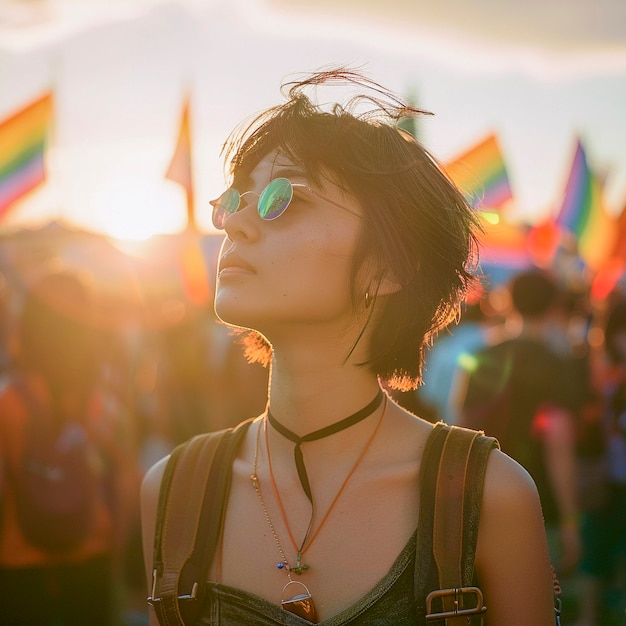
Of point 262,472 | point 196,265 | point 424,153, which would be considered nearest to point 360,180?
point 424,153

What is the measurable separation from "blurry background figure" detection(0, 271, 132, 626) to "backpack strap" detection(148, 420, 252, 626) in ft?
4.79

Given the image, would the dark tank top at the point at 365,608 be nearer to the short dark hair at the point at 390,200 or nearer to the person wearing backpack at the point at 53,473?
the short dark hair at the point at 390,200

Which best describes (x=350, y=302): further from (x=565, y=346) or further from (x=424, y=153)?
(x=565, y=346)

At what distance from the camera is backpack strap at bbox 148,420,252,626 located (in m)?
1.93

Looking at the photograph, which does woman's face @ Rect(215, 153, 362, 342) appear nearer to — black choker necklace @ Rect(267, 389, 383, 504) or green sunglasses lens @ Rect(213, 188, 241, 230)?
green sunglasses lens @ Rect(213, 188, 241, 230)

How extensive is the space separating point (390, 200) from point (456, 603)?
103 centimetres

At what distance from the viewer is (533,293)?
4.96 meters

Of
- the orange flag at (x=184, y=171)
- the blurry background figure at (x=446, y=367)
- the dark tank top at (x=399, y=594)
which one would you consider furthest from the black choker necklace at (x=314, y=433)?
the orange flag at (x=184, y=171)

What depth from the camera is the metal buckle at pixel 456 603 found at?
173 cm

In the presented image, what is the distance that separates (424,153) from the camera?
7.42ft

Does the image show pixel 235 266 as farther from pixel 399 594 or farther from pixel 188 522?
pixel 399 594

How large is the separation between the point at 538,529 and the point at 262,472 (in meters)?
0.73

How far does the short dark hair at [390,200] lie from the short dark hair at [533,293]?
2636 millimetres

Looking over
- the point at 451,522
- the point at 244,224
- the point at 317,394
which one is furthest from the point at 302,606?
the point at 244,224
